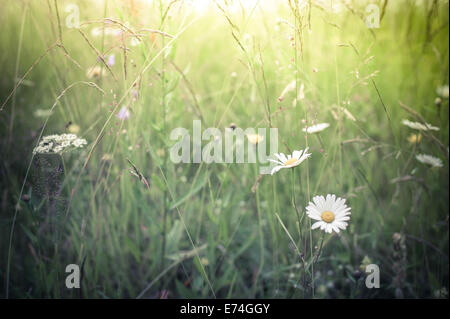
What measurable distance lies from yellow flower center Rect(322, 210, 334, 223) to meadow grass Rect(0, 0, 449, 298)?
2.4 inches

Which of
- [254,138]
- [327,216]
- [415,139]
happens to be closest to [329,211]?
[327,216]

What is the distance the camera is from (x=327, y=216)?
722 mm

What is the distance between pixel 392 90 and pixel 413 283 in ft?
3.32

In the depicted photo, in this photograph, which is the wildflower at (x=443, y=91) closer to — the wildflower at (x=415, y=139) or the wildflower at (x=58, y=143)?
the wildflower at (x=415, y=139)

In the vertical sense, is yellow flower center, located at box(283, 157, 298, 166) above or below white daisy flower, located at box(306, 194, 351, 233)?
above

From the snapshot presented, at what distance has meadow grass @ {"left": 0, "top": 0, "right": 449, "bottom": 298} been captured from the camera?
86 cm

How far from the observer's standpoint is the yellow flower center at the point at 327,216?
0.72 m

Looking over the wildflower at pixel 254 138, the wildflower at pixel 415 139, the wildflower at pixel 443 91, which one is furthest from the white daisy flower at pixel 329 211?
the wildflower at pixel 443 91

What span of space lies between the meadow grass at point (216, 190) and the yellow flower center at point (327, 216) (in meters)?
0.06

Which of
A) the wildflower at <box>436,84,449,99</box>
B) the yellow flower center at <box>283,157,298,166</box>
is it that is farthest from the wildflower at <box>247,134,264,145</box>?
the wildflower at <box>436,84,449,99</box>

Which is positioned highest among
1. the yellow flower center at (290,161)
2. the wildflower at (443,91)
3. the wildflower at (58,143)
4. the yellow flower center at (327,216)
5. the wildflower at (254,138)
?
the wildflower at (443,91)

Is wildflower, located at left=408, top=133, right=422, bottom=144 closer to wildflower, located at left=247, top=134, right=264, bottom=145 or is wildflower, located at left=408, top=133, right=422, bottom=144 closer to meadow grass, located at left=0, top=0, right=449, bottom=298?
meadow grass, located at left=0, top=0, right=449, bottom=298

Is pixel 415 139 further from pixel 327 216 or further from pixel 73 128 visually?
pixel 73 128
